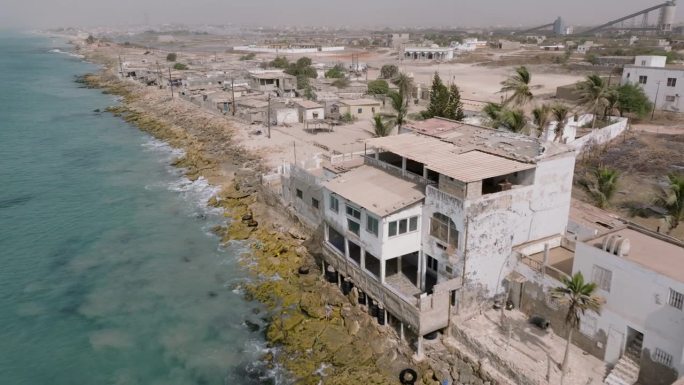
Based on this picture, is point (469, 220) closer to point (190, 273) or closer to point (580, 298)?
point (580, 298)

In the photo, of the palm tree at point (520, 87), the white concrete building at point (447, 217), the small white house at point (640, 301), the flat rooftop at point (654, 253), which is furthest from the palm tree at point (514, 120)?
the small white house at point (640, 301)

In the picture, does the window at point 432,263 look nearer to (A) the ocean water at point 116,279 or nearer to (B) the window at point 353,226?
(B) the window at point 353,226

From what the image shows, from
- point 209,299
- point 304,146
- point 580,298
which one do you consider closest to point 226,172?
point 304,146

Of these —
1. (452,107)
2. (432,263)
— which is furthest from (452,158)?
(452,107)

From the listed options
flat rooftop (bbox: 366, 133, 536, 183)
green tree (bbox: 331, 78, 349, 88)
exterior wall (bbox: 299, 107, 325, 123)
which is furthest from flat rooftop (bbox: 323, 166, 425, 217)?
green tree (bbox: 331, 78, 349, 88)

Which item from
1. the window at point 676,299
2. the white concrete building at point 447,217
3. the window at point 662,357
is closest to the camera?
the window at point 676,299

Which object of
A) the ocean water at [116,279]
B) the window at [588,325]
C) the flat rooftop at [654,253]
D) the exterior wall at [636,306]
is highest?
the flat rooftop at [654,253]
